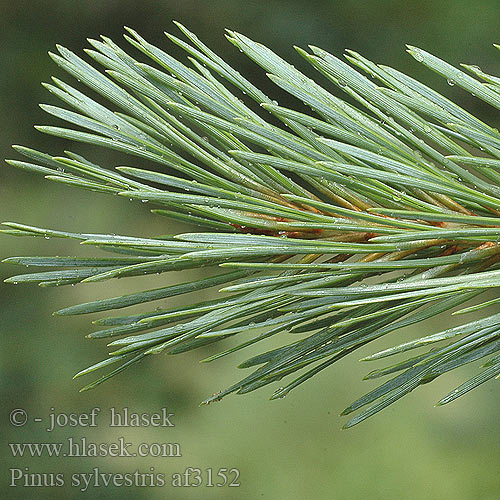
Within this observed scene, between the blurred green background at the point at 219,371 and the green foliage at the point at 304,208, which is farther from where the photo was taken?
the blurred green background at the point at 219,371

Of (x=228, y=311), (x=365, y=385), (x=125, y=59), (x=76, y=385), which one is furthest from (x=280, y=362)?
(x=365, y=385)

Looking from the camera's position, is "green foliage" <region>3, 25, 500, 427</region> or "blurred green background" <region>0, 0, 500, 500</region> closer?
"green foliage" <region>3, 25, 500, 427</region>

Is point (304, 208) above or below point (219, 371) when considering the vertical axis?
above

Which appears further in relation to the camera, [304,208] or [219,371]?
[219,371]
